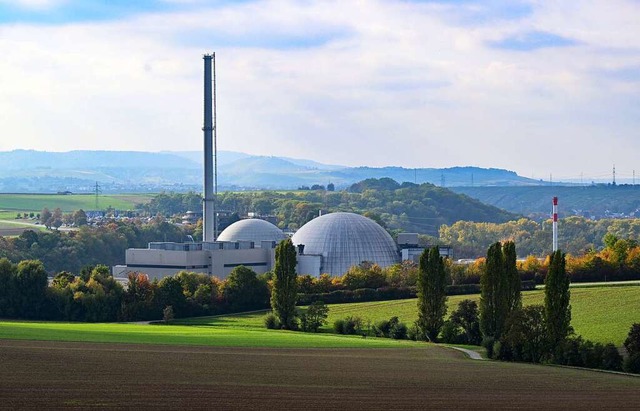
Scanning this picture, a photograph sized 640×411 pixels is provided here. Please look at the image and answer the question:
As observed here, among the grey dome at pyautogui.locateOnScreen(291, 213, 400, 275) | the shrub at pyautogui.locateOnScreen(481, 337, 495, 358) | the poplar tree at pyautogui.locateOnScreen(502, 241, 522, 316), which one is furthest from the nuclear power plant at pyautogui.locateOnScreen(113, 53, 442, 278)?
the shrub at pyautogui.locateOnScreen(481, 337, 495, 358)

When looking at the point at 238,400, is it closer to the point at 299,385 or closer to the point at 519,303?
the point at 299,385

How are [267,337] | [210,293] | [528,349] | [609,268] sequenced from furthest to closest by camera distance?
1. [609,268]
2. [210,293]
3. [267,337]
4. [528,349]

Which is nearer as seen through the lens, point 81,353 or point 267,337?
point 81,353

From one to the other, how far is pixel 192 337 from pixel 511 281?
75.1 ft

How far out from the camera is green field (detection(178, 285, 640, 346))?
91812 mm

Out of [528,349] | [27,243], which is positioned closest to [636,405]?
[528,349]

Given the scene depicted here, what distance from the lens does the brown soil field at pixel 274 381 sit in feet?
161

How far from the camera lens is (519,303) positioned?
291ft

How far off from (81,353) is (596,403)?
2749 centimetres

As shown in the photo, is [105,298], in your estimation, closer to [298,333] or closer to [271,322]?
[271,322]

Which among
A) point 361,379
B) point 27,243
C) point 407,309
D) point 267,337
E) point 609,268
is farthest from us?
point 27,243

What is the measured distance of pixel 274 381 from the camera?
5656 cm

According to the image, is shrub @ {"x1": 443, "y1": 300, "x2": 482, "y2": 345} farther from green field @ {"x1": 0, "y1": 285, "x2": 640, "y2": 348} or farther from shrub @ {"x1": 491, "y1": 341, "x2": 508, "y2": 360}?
shrub @ {"x1": 491, "y1": 341, "x2": 508, "y2": 360}

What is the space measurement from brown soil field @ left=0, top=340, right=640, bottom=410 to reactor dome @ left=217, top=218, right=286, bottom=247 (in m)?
109
